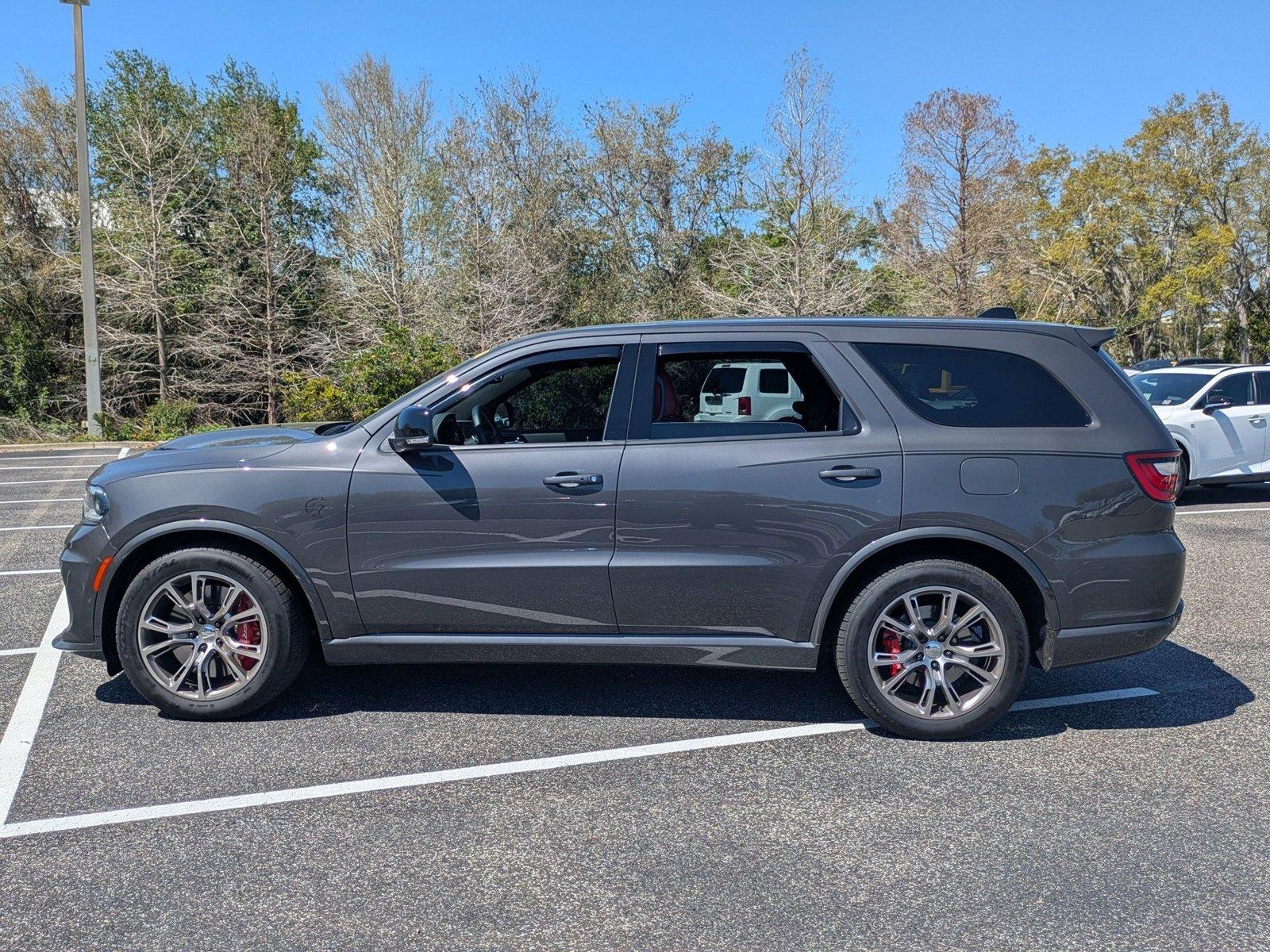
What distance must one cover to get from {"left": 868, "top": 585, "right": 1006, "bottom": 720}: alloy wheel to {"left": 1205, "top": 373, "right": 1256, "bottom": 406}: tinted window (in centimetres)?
909

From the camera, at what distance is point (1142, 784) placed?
3.75m

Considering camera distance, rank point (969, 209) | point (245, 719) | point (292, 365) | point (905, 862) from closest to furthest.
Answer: point (905, 862) < point (245, 719) < point (292, 365) < point (969, 209)

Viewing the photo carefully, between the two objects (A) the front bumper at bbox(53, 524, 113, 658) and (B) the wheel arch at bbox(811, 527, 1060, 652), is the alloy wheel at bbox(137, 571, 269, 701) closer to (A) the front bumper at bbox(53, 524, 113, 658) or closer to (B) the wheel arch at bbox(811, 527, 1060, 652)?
(A) the front bumper at bbox(53, 524, 113, 658)

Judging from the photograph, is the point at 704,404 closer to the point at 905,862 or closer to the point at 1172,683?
the point at 905,862

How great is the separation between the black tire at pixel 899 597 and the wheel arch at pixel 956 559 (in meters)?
0.06

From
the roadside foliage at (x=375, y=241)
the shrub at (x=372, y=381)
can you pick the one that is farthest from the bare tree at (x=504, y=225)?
the shrub at (x=372, y=381)

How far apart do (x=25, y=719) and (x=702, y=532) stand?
3.23 metres

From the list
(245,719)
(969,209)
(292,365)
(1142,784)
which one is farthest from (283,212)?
(1142,784)


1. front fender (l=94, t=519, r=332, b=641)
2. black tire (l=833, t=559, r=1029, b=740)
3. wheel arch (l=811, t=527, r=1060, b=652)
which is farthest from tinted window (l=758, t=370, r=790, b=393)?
front fender (l=94, t=519, r=332, b=641)

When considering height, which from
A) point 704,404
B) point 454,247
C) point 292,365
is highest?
point 454,247

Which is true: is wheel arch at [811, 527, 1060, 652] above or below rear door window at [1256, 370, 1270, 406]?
below

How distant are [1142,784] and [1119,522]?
1.07 meters

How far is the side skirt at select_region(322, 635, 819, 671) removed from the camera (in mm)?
4156

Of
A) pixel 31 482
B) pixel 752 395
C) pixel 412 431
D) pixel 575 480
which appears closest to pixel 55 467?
pixel 31 482
